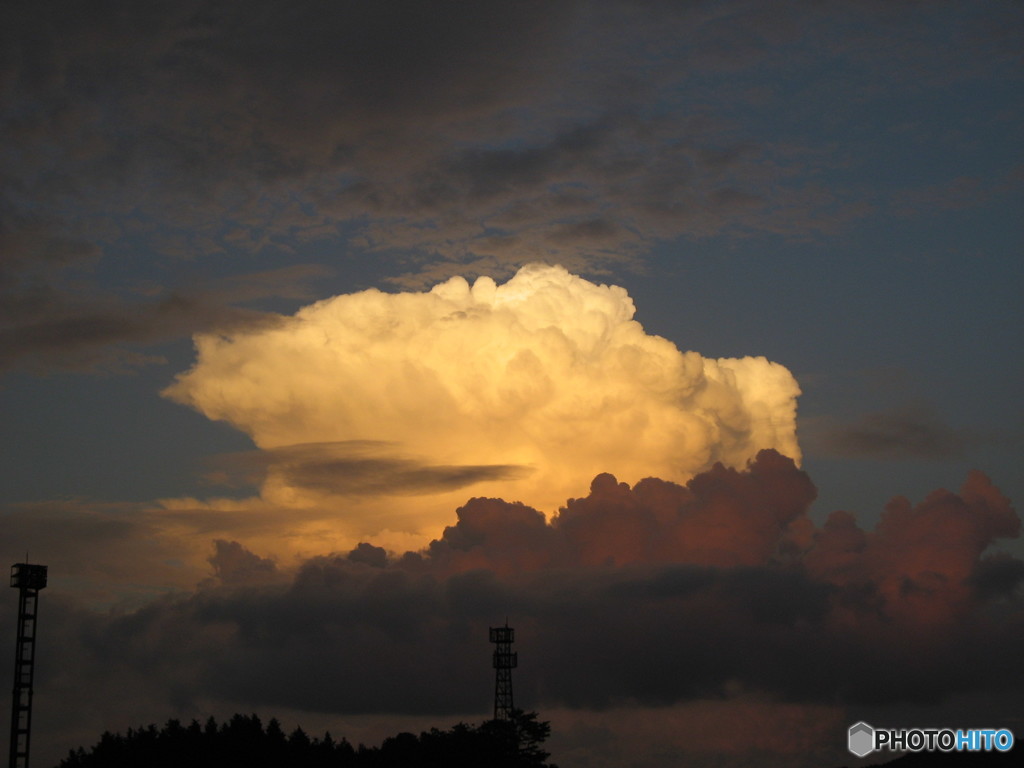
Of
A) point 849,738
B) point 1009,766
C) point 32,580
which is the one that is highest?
point 32,580

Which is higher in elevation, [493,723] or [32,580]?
[32,580]

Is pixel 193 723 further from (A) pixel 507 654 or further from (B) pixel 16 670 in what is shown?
(A) pixel 507 654

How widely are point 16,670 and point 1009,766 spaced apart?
550 feet

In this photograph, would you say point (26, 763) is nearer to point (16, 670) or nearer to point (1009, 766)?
point (16, 670)

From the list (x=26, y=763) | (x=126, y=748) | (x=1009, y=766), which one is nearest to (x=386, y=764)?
(x=126, y=748)

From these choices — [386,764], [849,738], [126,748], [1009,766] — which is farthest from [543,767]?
[1009,766]

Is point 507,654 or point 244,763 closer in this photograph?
point 244,763

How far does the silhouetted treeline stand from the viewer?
109250mm

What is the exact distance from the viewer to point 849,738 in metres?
85.1

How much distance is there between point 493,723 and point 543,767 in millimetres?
9186

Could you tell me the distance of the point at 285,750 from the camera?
115562 millimetres

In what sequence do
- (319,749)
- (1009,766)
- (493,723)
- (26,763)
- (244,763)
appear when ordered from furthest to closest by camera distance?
(1009,766) < (493,723) < (319,749) < (244,763) < (26,763)

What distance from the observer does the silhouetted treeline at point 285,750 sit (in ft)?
358

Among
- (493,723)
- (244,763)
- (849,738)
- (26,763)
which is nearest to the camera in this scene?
(849,738)
